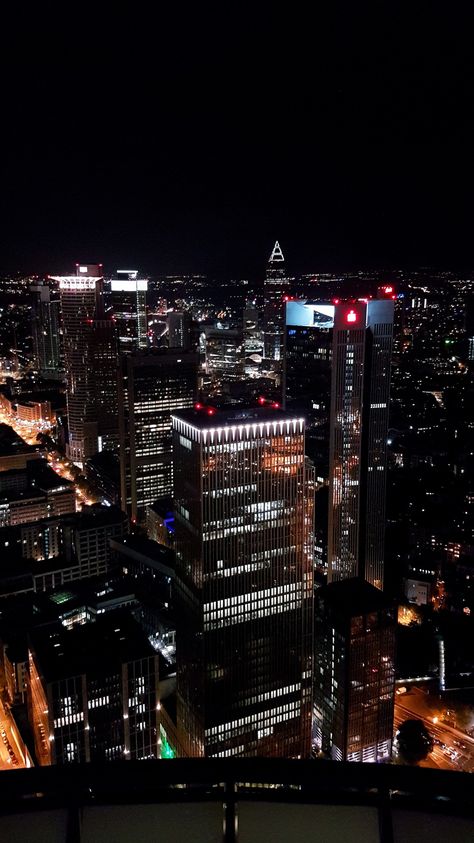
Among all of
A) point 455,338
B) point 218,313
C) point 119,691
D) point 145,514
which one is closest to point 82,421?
point 145,514

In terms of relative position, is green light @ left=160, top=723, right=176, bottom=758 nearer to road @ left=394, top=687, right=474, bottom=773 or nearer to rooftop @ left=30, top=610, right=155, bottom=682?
rooftop @ left=30, top=610, right=155, bottom=682

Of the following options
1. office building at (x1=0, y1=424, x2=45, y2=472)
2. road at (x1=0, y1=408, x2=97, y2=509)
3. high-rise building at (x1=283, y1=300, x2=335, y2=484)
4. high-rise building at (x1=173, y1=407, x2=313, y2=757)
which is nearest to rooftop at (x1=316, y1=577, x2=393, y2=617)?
high-rise building at (x1=173, y1=407, x2=313, y2=757)

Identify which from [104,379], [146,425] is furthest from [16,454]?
[104,379]

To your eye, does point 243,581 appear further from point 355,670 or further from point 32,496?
point 32,496

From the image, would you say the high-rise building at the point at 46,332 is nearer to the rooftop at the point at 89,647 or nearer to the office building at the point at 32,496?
the office building at the point at 32,496

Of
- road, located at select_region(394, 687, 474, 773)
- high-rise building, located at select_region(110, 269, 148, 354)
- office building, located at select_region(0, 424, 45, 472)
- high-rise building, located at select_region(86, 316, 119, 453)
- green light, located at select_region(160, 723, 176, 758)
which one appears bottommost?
green light, located at select_region(160, 723, 176, 758)
